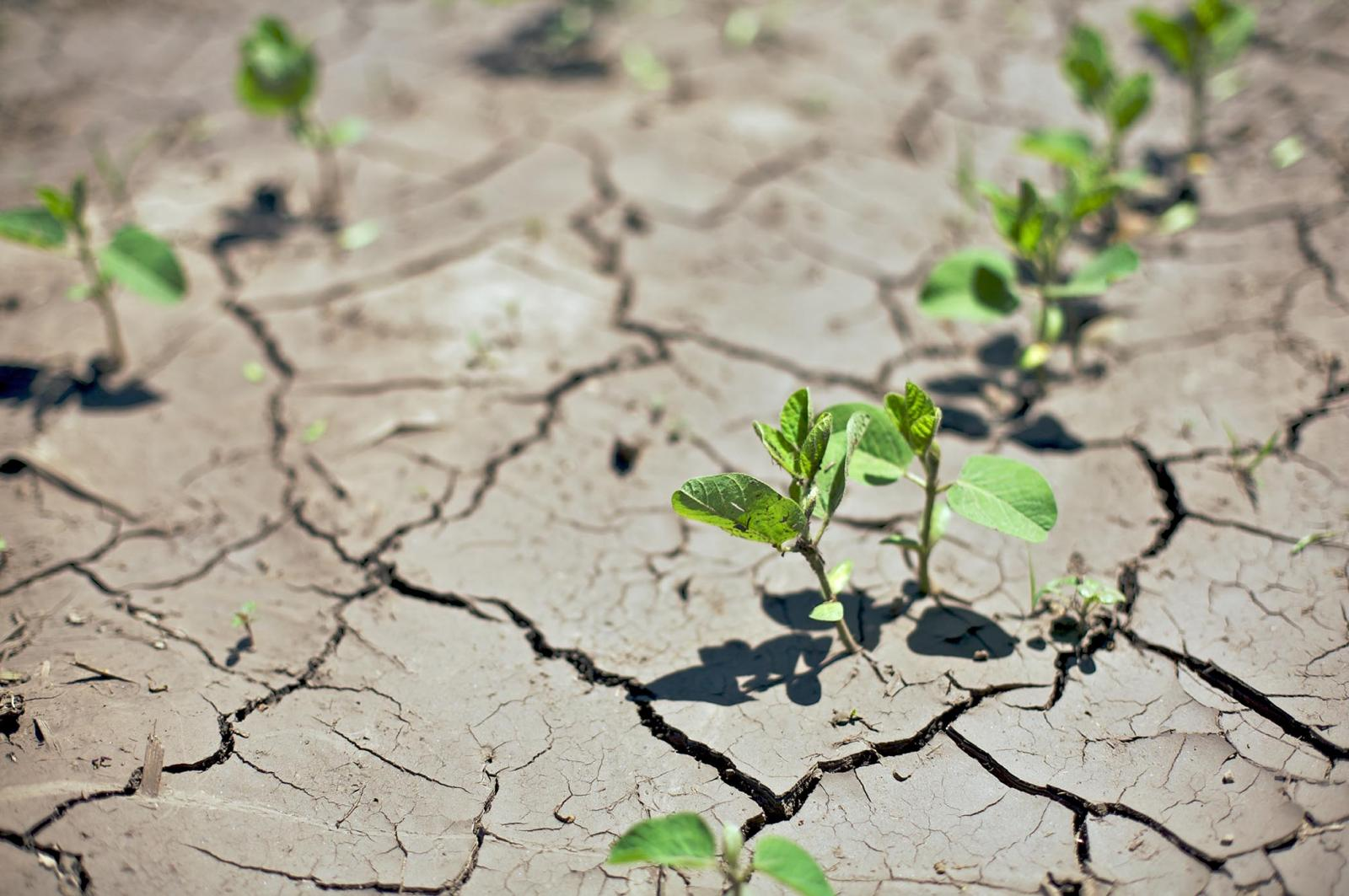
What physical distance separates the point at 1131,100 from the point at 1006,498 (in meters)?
1.95

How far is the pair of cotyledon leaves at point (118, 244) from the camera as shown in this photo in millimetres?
2600

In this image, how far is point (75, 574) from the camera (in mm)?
2211

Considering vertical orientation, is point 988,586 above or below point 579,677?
above

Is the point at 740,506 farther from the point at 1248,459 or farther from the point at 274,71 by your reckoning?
the point at 274,71

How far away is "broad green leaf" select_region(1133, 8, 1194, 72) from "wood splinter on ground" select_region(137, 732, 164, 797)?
3.71m

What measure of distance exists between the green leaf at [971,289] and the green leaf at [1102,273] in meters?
0.14

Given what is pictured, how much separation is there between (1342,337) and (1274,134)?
126 centimetres

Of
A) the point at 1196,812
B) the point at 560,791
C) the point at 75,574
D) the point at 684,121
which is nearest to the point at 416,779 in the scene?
the point at 560,791

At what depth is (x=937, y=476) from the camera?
1.96m

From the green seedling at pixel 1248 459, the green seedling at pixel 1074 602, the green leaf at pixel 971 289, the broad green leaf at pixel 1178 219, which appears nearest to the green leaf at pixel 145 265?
the green leaf at pixel 971 289

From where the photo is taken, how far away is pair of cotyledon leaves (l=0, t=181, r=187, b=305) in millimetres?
2600

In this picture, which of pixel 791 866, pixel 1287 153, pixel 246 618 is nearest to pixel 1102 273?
pixel 1287 153

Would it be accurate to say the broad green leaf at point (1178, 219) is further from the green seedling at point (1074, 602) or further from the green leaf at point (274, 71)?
the green leaf at point (274, 71)

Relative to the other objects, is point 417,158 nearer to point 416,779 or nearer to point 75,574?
point 75,574
